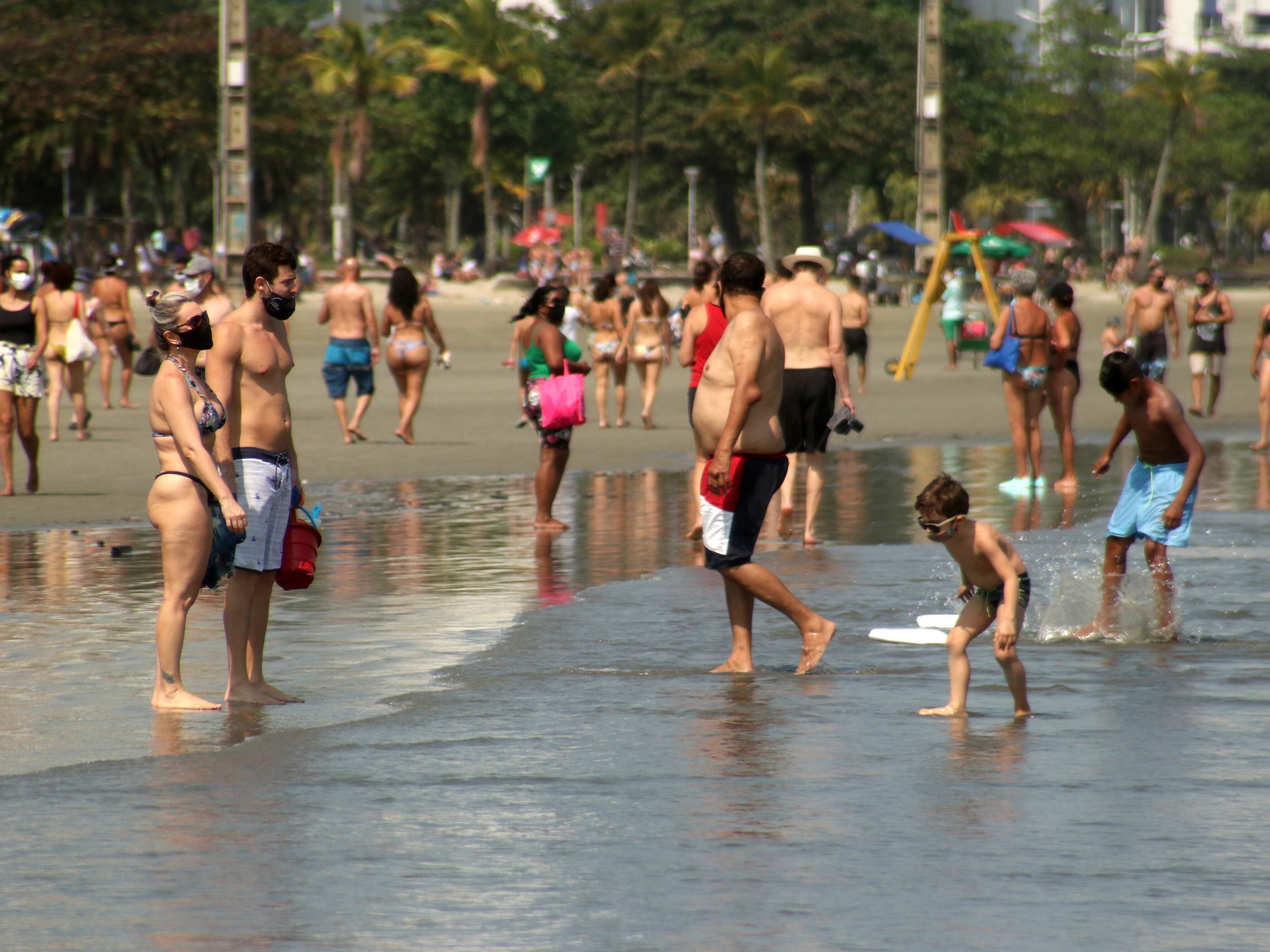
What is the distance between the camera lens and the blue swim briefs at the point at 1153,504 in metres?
8.34

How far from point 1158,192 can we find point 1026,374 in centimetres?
6130

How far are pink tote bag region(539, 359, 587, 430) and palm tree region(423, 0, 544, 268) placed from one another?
50.8 m

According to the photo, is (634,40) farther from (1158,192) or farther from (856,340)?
(856,340)


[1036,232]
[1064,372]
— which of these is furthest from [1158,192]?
[1064,372]

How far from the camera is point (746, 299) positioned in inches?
298

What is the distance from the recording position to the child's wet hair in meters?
6.39

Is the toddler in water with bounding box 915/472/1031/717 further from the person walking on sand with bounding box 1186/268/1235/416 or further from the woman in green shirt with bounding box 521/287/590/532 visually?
the person walking on sand with bounding box 1186/268/1235/416

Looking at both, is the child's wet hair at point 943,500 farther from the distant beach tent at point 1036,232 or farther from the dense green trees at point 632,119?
the dense green trees at point 632,119

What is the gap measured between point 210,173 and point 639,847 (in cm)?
6231

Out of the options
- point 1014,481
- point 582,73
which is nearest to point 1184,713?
point 1014,481

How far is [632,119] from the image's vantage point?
7231 centimetres

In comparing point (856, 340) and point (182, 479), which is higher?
point (856, 340)

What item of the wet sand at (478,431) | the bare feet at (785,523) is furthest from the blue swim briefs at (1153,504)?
the wet sand at (478,431)

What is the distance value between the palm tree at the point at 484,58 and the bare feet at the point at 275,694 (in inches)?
2204
